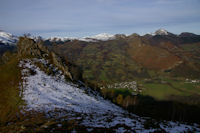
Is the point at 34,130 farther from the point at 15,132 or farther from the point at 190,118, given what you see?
the point at 190,118

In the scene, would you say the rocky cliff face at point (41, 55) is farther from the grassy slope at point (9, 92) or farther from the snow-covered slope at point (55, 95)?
the grassy slope at point (9, 92)

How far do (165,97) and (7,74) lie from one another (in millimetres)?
136454

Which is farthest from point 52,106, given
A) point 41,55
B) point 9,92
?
point 41,55

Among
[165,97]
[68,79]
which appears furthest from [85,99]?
[165,97]

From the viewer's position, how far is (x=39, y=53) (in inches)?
2921

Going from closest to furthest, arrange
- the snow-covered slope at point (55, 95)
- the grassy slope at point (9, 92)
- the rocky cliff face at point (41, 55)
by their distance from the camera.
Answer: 1. the grassy slope at point (9, 92)
2. the snow-covered slope at point (55, 95)
3. the rocky cliff face at point (41, 55)

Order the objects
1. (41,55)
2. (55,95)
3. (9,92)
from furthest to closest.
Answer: (41,55) < (55,95) < (9,92)

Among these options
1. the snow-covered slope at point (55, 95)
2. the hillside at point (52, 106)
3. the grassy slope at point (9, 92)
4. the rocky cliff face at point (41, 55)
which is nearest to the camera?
the hillside at point (52, 106)

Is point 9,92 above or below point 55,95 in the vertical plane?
above

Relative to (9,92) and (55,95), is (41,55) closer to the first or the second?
(9,92)

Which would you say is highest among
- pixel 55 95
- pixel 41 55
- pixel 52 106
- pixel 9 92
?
pixel 41 55

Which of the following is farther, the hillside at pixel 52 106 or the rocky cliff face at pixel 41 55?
the rocky cliff face at pixel 41 55

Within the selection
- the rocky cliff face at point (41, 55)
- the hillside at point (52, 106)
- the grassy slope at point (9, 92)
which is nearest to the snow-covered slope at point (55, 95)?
the hillside at point (52, 106)

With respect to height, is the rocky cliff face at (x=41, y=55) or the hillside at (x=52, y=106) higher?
the rocky cliff face at (x=41, y=55)
